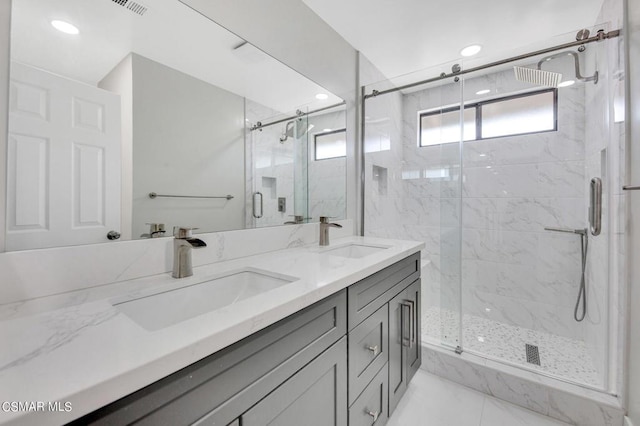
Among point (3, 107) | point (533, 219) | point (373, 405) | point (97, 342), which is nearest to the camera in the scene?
point (97, 342)

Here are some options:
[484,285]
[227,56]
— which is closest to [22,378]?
[227,56]

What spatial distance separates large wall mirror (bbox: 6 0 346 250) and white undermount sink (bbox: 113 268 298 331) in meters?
0.26

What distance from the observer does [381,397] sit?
1282 millimetres

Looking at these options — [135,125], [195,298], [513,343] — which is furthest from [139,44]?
[513,343]

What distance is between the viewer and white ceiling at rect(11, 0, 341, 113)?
765 mm

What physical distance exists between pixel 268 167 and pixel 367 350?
1005mm

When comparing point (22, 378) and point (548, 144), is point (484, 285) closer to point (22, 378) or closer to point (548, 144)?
point (548, 144)

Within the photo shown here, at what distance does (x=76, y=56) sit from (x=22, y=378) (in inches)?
34.9

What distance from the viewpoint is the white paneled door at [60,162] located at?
73 centimetres

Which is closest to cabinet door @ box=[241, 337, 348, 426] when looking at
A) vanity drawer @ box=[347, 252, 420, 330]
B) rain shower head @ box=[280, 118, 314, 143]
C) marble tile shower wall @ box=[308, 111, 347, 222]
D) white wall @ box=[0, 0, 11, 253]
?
vanity drawer @ box=[347, 252, 420, 330]

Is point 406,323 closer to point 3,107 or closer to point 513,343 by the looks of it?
point 513,343

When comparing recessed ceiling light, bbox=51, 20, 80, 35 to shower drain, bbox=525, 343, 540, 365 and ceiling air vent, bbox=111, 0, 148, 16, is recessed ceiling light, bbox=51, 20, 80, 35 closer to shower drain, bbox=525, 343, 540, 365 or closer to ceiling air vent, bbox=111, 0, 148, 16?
ceiling air vent, bbox=111, 0, 148, 16

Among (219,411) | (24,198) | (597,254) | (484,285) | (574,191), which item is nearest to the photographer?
(219,411)

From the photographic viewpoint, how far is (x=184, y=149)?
3.54ft
